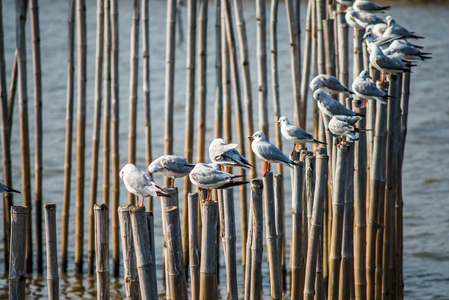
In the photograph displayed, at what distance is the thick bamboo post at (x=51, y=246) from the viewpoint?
14.0ft

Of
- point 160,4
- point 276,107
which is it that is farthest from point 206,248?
point 160,4

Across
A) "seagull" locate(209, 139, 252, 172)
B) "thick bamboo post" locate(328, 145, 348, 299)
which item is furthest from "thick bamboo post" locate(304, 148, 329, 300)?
"seagull" locate(209, 139, 252, 172)

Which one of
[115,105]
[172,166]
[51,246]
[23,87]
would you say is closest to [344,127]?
[172,166]

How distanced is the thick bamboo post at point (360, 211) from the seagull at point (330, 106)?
17 cm

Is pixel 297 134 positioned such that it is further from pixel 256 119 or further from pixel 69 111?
pixel 256 119

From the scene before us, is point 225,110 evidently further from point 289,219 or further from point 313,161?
point 289,219

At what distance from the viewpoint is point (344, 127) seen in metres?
5.02

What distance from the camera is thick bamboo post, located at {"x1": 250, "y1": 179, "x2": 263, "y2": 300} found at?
4.50m

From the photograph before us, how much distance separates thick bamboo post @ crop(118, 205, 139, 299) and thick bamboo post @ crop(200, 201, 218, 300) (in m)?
0.51

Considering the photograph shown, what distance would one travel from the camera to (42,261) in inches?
313

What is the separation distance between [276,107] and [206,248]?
3413mm

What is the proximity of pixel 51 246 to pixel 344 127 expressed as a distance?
246 cm

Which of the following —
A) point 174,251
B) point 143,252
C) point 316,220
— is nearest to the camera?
point 143,252

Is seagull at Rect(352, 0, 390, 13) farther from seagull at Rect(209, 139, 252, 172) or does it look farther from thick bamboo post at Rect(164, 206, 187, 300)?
thick bamboo post at Rect(164, 206, 187, 300)
